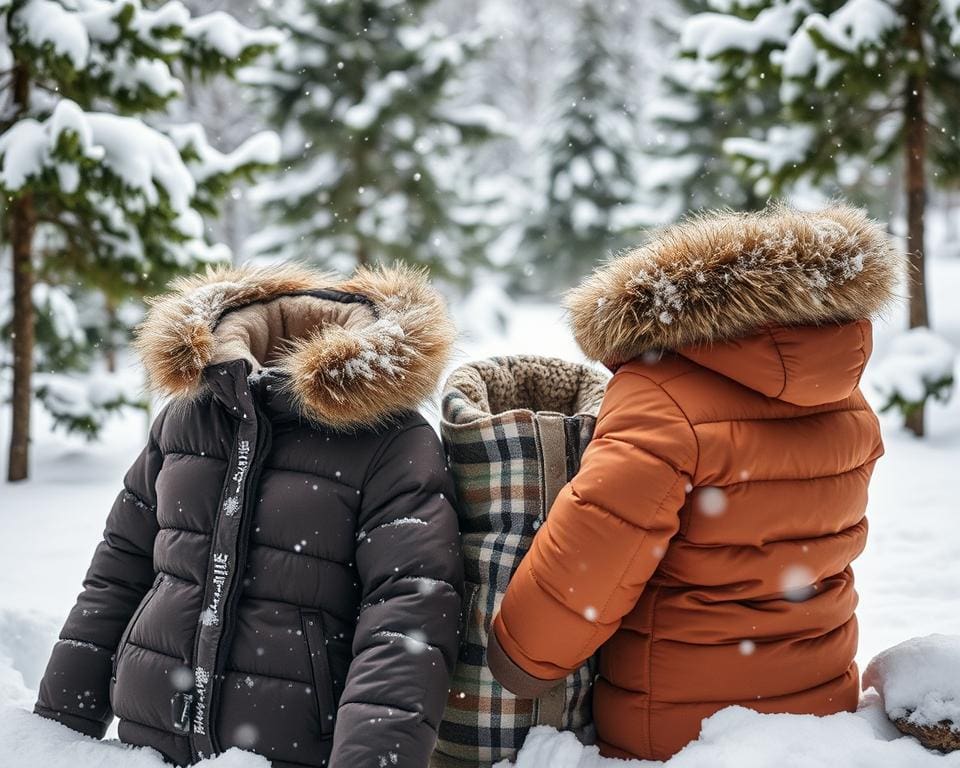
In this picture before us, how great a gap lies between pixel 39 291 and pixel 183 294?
21.0 feet

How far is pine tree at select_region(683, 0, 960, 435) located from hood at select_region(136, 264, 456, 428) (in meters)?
5.00

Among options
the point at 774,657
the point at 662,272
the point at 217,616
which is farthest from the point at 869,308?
the point at 217,616

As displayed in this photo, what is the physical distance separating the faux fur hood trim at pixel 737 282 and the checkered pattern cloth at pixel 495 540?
29 cm

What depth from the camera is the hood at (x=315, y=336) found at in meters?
2.07

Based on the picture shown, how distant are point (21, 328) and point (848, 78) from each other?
21.0 ft

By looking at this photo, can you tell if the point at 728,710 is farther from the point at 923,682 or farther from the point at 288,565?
the point at 288,565

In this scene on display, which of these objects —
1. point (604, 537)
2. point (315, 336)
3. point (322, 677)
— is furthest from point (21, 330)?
point (604, 537)

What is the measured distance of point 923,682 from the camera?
2084 mm

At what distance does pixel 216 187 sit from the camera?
6.39m

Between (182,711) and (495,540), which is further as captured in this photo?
(495,540)

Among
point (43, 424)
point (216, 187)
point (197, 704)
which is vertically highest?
point (216, 187)

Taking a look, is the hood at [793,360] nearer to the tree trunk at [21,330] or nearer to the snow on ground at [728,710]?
the snow on ground at [728,710]

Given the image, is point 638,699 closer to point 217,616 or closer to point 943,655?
point 943,655

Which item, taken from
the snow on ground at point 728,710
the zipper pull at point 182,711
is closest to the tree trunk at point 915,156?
the snow on ground at point 728,710
